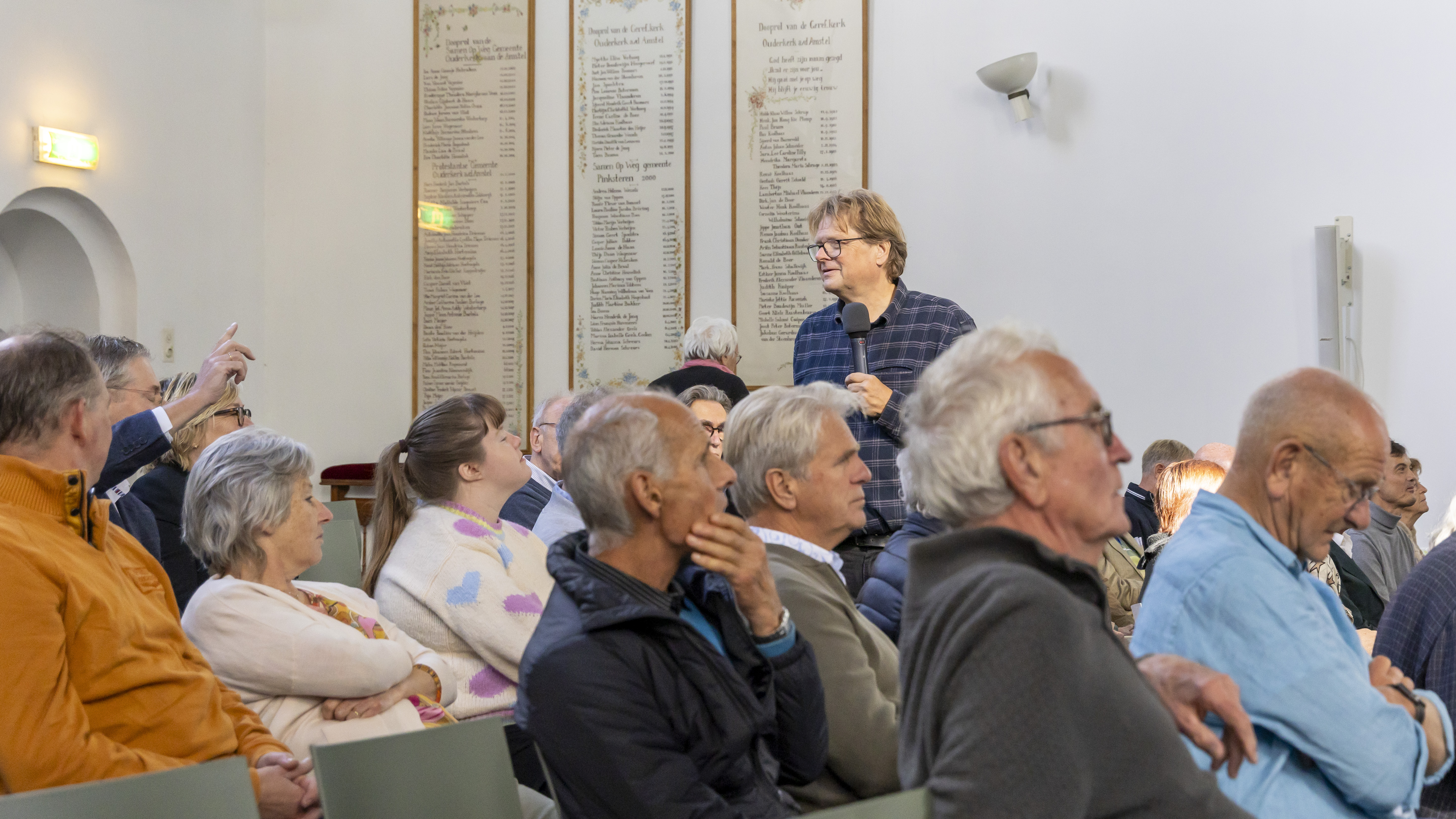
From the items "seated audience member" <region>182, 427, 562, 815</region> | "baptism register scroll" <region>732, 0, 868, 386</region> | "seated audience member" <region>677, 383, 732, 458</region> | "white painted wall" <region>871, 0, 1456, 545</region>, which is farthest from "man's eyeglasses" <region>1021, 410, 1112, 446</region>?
"baptism register scroll" <region>732, 0, 868, 386</region>

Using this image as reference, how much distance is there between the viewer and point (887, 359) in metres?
3.41

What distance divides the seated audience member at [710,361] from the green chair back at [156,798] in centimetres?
302

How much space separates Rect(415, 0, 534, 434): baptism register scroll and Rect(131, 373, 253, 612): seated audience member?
2.84m

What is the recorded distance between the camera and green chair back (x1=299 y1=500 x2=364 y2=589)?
358 cm

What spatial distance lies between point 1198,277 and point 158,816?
501 centimetres

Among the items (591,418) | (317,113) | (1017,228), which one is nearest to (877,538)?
(591,418)

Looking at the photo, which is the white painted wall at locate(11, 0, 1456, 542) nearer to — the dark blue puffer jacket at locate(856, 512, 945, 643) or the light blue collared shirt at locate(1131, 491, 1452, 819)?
the dark blue puffer jacket at locate(856, 512, 945, 643)

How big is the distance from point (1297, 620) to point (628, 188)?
4870mm

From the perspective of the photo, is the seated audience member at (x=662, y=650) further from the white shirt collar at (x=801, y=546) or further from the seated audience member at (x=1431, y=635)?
the seated audience member at (x=1431, y=635)

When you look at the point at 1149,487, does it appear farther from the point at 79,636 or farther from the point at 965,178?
the point at 79,636

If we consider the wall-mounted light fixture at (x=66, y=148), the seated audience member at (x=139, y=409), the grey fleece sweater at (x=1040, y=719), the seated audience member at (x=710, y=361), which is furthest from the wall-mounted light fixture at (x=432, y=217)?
the grey fleece sweater at (x=1040, y=719)

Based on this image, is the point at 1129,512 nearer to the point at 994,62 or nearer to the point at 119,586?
the point at 994,62

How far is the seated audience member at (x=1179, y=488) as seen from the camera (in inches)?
125

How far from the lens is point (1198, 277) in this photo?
548 cm
